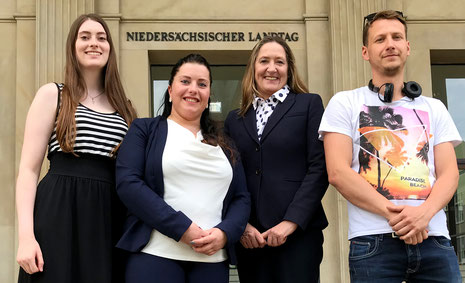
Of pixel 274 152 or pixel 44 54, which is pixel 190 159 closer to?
pixel 274 152

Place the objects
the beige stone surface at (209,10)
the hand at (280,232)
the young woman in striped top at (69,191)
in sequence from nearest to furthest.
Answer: the young woman in striped top at (69,191), the hand at (280,232), the beige stone surface at (209,10)

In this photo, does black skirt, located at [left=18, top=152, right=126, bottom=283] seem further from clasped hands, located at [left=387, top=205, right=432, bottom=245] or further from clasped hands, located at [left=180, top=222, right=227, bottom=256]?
clasped hands, located at [left=387, top=205, right=432, bottom=245]

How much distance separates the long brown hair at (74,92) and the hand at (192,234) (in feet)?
2.62

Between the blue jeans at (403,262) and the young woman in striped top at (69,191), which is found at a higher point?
the young woman in striped top at (69,191)

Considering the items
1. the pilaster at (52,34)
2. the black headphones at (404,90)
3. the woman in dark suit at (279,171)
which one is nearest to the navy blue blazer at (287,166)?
the woman in dark suit at (279,171)

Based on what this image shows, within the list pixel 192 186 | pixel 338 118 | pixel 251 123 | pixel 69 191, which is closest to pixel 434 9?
pixel 251 123

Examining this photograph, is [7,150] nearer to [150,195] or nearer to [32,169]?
[32,169]

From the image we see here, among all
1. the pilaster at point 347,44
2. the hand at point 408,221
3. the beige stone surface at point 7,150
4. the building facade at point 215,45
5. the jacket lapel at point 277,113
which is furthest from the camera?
the pilaster at point 347,44

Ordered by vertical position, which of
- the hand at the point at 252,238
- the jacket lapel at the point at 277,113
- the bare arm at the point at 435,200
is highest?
the jacket lapel at the point at 277,113

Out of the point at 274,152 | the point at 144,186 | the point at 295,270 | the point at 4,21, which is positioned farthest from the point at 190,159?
the point at 4,21

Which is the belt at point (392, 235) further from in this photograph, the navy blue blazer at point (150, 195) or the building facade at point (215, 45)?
the building facade at point (215, 45)

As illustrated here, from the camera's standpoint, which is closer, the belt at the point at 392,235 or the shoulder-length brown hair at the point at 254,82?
the belt at the point at 392,235

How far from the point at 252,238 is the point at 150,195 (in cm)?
71

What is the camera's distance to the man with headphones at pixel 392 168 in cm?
330
